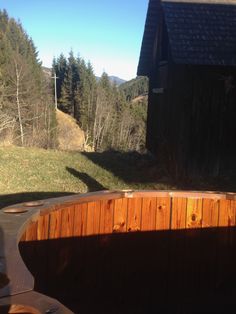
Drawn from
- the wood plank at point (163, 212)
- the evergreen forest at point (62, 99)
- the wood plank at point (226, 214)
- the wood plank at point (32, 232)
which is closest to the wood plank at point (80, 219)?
the wood plank at point (32, 232)

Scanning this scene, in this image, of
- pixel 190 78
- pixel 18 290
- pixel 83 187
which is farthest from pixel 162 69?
pixel 18 290

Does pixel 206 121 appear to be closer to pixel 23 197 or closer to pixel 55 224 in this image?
pixel 23 197

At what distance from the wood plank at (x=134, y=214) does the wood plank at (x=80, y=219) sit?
15.9 inches

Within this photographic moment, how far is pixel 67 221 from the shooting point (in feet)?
11.4

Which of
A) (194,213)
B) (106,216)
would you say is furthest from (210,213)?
(106,216)

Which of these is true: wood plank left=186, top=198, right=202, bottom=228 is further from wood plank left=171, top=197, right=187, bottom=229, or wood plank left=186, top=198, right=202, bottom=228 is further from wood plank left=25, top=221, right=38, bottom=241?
wood plank left=25, top=221, right=38, bottom=241

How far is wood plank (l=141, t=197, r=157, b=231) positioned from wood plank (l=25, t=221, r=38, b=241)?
1.00 m

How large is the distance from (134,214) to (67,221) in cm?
62

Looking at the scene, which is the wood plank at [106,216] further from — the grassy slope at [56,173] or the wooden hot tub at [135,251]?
the grassy slope at [56,173]

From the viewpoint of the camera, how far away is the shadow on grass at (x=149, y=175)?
416 inches

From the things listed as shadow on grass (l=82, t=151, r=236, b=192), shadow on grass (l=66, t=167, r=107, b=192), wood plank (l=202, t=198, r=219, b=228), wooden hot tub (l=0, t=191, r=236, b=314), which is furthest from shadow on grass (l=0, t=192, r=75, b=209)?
wood plank (l=202, t=198, r=219, b=228)

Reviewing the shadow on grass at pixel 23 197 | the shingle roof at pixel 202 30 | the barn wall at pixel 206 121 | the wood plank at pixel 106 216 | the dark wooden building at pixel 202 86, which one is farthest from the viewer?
the barn wall at pixel 206 121

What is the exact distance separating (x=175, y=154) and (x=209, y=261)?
7.93 metres

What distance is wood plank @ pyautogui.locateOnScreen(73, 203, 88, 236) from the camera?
139 inches
